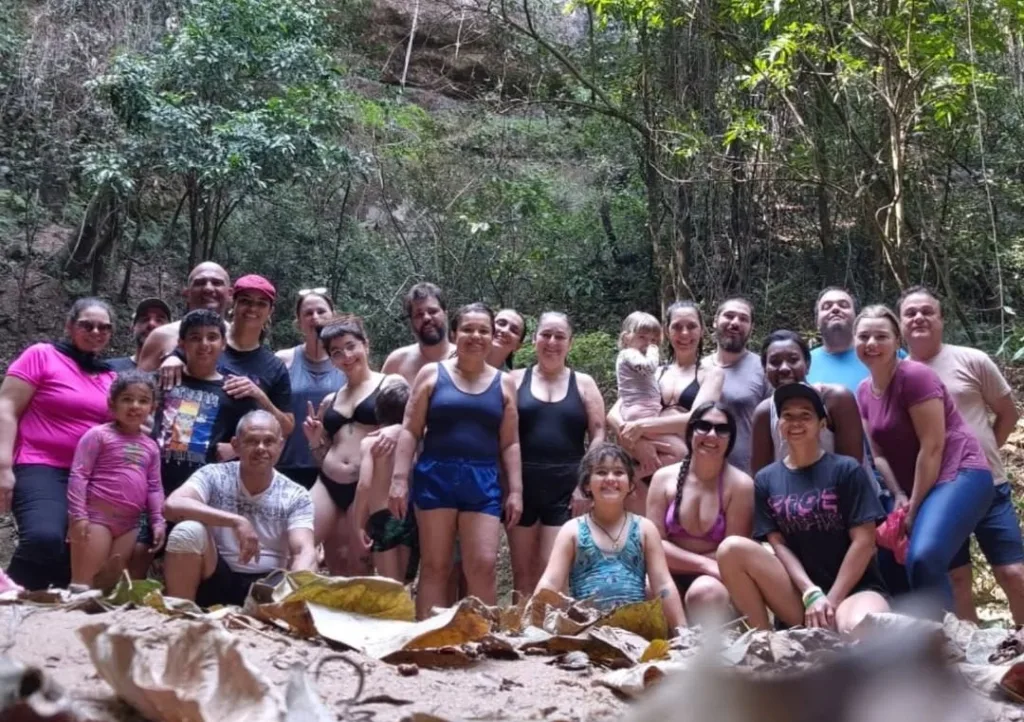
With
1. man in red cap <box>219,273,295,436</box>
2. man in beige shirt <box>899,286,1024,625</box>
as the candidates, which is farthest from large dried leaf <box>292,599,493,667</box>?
man in beige shirt <box>899,286,1024,625</box>

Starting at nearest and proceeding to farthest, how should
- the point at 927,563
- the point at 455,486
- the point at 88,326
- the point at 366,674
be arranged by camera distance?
the point at 366,674, the point at 927,563, the point at 88,326, the point at 455,486

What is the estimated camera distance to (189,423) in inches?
200

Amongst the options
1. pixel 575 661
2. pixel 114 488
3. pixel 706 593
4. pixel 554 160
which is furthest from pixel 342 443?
pixel 554 160

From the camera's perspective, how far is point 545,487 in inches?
214

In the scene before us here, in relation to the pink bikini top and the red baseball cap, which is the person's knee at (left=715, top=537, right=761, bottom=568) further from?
A: the red baseball cap

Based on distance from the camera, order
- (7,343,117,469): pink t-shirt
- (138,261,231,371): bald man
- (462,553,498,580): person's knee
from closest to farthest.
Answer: (7,343,117,469): pink t-shirt → (462,553,498,580): person's knee → (138,261,231,371): bald man

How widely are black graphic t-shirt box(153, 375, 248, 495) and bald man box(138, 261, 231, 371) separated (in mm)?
275

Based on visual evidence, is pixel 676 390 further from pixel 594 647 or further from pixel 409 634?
pixel 409 634

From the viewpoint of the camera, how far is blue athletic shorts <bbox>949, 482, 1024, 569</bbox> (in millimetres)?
4855

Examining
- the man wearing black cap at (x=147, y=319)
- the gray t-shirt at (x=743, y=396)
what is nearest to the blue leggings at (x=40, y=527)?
the man wearing black cap at (x=147, y=319)

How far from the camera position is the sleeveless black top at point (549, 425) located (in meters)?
5.44

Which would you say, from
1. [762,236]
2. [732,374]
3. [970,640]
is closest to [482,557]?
[732,374]

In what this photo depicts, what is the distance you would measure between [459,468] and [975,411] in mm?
2300

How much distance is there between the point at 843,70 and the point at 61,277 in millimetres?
9279
